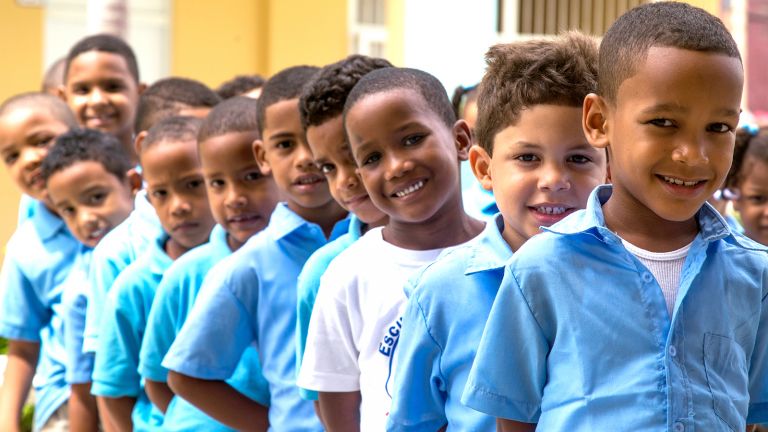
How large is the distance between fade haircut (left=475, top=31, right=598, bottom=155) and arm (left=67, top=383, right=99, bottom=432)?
2.29 m

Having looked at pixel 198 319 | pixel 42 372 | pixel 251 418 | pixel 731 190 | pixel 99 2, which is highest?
pixel 99 2

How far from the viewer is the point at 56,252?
463 centimetres

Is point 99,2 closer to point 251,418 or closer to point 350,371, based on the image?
point 251,418

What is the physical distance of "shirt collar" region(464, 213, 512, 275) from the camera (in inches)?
89.2

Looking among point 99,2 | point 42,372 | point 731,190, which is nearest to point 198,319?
point 42,372

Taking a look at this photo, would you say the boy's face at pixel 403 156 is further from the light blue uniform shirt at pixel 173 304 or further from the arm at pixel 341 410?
the light blue uniform shirt at pixel 173 304

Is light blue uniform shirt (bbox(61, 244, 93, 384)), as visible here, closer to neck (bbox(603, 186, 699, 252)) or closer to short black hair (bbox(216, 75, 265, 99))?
short black hair (bbox(216, 75, 265, 99))

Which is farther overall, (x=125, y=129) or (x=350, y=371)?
(x=125, y=129)

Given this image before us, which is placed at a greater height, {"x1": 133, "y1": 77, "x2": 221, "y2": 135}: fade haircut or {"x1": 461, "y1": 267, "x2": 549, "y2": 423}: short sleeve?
{"x1": 133, "y1": 77, "x2": 221, "y2": 135}: fade haircut

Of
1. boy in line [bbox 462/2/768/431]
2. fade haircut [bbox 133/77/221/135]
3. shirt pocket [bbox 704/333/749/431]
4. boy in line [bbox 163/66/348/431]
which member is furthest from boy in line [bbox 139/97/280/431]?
shirt pocket [bbox 704/333/749/431]

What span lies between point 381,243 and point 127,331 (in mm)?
1414

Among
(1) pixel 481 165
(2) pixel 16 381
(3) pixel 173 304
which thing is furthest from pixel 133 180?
(1) pixel 481 165

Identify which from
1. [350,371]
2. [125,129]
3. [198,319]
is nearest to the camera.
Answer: [350,371]

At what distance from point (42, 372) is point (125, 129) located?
3.87 feet
